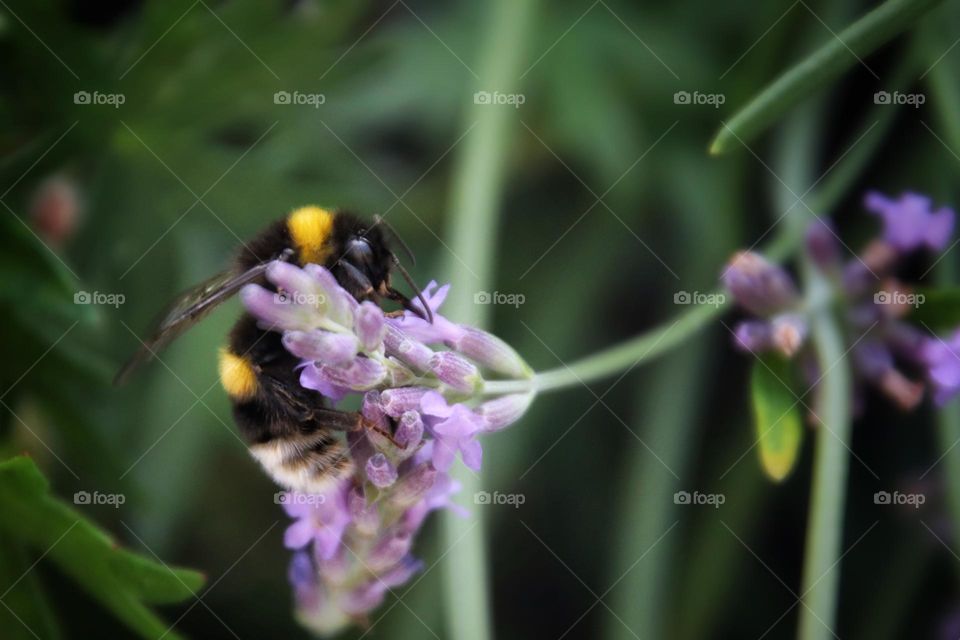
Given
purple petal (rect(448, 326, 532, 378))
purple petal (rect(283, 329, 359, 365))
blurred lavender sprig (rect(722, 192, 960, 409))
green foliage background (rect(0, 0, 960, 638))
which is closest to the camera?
purple petal (rect(283, 329, 359, 365))

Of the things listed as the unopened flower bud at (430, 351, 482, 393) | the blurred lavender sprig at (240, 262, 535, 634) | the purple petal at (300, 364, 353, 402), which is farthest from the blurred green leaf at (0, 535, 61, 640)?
the unopened flower bud at (430, 351, 482, 393)

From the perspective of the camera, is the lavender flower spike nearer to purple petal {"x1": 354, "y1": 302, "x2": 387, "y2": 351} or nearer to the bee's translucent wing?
purple petal {"x1": 354, "y1": 302, "x2": 387, "y2": 351}

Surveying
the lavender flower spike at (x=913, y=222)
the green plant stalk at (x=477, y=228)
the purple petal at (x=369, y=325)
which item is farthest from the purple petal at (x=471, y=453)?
the lavender flower spike at (x=913, y=222)

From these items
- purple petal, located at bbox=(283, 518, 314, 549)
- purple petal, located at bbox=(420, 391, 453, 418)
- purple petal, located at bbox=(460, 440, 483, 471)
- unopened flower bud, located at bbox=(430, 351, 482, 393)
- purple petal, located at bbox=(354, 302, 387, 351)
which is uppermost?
purple petal, located at bbox=(354, 302, 387, 351)

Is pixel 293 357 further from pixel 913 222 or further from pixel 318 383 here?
pixel 913 222

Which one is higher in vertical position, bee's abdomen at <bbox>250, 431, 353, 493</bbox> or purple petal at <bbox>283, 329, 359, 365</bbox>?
purple petal at <bbox>283, 329, 359, 365</bbox>

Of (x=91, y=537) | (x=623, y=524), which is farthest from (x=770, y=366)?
(x=91, y=537)

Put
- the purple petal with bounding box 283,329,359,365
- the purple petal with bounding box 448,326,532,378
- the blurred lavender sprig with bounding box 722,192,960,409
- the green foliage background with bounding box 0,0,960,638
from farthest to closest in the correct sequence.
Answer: the green foliage background with bounding box 0,0,960,638
the blurred lavender sprig with bounding box 722,192,960,409
the purple petal with bounding box 448,326,532,378
the purple petal with bounding box 283,329,359,365
